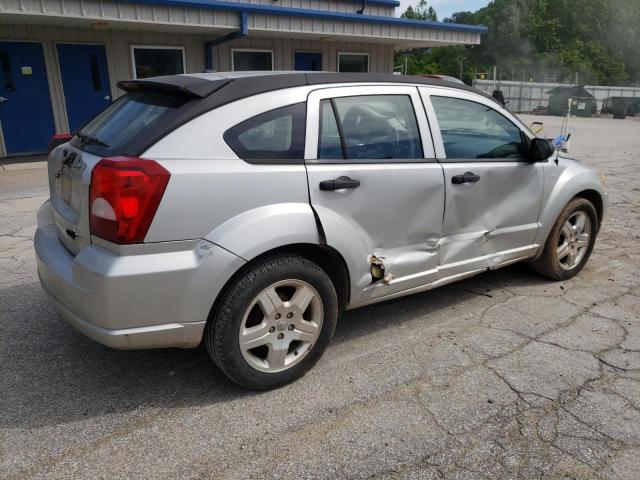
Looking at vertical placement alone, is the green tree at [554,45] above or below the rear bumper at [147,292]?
above

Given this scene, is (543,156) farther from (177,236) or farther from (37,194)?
(37,194)

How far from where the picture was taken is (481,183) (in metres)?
3.81

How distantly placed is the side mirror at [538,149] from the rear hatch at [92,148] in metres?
2.63

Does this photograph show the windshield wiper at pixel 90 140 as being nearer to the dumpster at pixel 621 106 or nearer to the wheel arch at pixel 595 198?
the wheel arch at pixel 595 198

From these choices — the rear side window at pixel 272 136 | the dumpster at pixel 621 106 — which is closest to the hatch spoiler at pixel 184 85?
the rear side window at pixel 272 136

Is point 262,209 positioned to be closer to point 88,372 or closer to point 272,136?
point 272,136

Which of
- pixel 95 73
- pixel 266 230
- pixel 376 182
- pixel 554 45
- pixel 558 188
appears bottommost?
pixel 558 188

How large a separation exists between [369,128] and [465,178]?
80 cm

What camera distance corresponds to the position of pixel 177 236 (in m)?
2.61

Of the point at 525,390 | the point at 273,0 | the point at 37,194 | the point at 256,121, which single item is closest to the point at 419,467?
the point at 525,390

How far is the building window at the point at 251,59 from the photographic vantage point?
46.2ft

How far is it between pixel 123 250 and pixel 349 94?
1.60 meters

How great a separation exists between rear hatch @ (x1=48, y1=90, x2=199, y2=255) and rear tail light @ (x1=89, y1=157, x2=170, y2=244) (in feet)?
0.40

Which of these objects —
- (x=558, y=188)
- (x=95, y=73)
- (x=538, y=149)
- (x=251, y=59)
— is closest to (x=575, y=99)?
(x=251, y=59)
